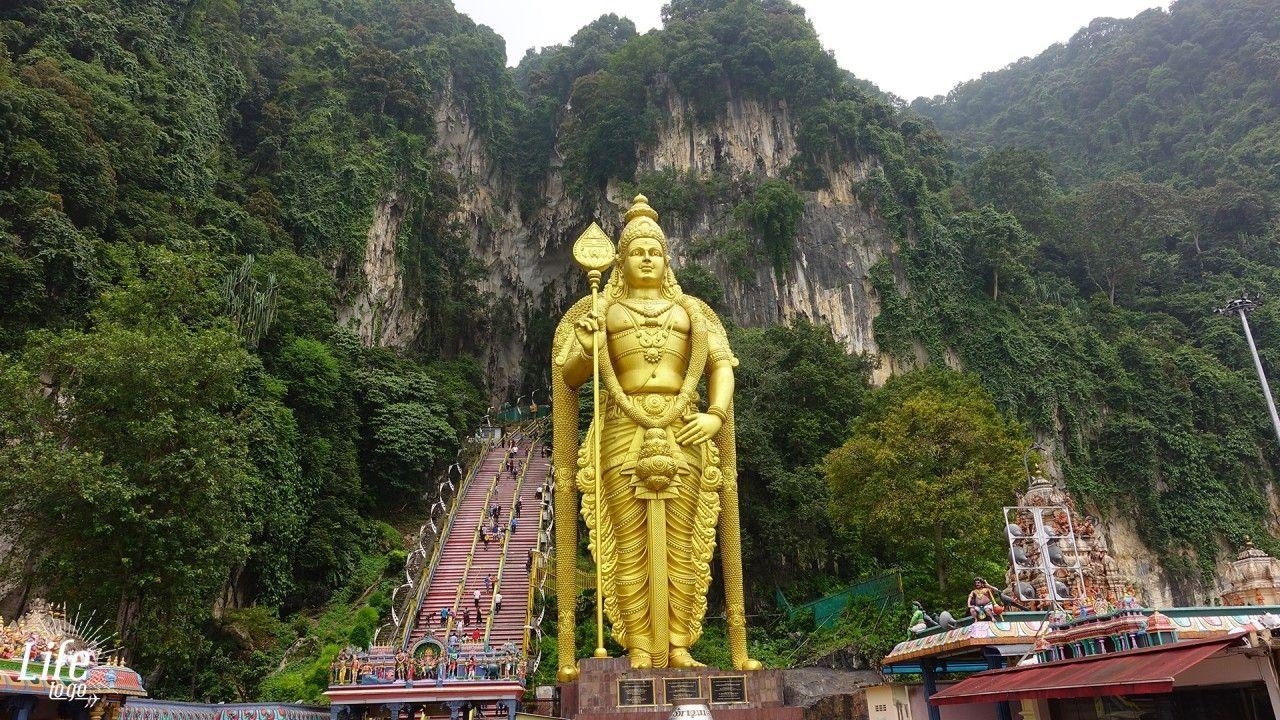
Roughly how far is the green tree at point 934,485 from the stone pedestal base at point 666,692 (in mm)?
4806

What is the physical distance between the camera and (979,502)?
447 inches

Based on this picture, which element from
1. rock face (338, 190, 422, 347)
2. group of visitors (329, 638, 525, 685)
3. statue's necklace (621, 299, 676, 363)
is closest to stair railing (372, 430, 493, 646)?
group of visitors (329, 638, 525, 685)

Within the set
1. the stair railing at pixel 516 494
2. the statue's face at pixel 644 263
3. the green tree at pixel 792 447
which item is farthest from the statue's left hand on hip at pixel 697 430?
the green tree at pixel 792 447

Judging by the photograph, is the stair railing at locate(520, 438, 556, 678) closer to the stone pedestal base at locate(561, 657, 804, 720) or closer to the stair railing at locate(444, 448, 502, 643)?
the stair railing at locate(444, 448, 502, 643)

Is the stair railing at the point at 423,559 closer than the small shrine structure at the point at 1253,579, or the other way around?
the small shrine structure at the point at 1253,579

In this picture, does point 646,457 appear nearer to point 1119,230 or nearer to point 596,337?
point 596,337

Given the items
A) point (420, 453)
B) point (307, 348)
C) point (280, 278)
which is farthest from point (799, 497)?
point (280, 278)

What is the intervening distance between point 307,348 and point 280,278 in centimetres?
167

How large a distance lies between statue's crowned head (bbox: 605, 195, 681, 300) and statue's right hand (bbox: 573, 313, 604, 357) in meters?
0.64

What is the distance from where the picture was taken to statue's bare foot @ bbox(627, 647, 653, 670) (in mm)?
7344

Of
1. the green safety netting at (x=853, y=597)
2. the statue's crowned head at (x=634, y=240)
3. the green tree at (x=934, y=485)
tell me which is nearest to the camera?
the statue's crowned head at (x=634, y=240)

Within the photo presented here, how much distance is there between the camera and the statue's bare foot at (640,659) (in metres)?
7.34

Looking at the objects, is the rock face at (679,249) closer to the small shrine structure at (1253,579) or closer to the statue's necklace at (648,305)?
the statue's necklace at (648,305)

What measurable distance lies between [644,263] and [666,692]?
4.13m
